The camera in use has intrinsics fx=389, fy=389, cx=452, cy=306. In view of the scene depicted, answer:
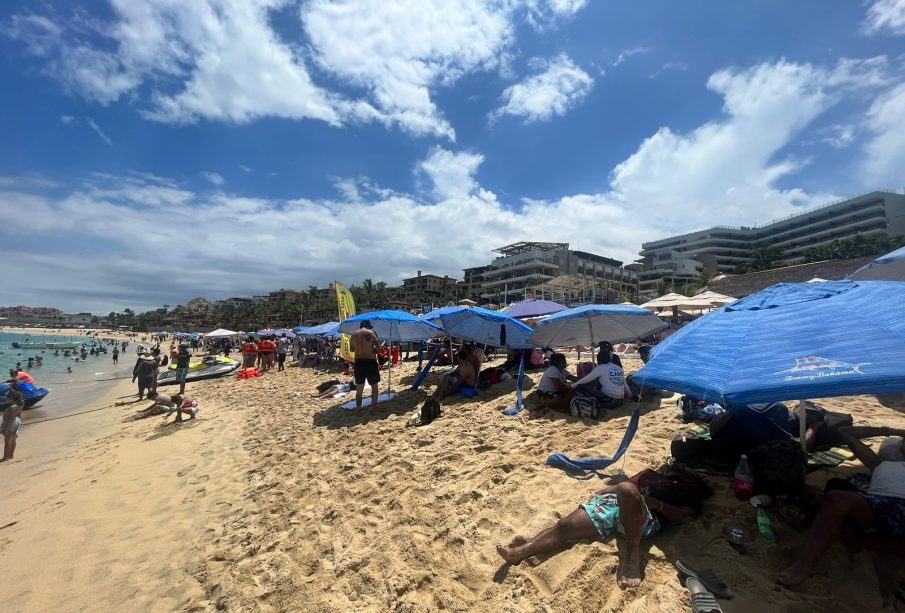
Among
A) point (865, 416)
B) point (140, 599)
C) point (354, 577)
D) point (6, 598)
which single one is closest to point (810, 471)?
point (865, 416)

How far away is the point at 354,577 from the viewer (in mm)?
2932

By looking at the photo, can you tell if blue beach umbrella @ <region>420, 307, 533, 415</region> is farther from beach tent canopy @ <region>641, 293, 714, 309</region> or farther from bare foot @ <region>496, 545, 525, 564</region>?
beach tent canopy @ <region>641, 293, 714, 309</region>

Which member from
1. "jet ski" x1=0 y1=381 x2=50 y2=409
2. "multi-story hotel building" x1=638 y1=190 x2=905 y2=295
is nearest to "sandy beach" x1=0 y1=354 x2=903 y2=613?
"jet ski" x1=0 y1=381 x2=50 y2=409

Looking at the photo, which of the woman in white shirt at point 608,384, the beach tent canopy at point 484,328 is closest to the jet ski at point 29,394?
the beach tent canopy at point 484,328

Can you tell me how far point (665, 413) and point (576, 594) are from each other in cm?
365

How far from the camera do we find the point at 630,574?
2.36 metres

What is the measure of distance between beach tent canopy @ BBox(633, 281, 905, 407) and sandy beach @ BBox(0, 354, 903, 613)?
3.76 feet

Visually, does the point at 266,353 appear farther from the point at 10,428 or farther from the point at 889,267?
the point at 889,267

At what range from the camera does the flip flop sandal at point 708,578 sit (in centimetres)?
212

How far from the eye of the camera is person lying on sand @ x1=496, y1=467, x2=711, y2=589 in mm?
2529

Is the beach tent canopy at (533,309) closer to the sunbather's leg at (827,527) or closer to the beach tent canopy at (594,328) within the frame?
the beach tent canopy at (594,328)

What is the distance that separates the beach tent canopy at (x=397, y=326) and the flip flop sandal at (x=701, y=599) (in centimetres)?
664

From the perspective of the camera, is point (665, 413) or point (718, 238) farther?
point (718, 238)

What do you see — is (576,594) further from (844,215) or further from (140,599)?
(844,215)
